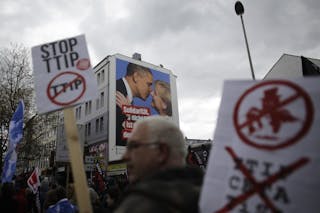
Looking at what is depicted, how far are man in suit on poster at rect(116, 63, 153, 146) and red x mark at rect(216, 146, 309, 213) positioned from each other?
1127 inches

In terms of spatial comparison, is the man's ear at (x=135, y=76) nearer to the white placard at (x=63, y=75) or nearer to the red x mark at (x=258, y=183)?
the white placard at (x=63, y=75)

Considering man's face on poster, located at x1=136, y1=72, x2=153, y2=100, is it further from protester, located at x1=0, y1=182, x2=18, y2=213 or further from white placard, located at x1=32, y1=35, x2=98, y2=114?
white placard, located at x1=32, y1=35, x2=98, y2=114

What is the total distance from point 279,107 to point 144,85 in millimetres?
31664

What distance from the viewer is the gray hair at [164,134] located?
183 centimetres

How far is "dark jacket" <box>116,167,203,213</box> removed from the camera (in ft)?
4.39

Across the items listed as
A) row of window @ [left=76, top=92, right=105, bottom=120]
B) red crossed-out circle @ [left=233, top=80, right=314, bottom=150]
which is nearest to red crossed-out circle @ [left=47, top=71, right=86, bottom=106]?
red crossed-out circle @ [left=233, top=80, right=314, bottom=150]

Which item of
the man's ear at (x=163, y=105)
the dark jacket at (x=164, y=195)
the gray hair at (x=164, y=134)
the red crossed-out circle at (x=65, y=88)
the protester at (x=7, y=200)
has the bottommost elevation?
the protester at (x=7, y=200)

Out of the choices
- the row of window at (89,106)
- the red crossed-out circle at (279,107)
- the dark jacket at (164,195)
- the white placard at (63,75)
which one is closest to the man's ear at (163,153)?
the dark jacket at (164,195)

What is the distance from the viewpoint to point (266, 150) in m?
1.42

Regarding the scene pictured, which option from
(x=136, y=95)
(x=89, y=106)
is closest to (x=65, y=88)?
(x=136, y=95)

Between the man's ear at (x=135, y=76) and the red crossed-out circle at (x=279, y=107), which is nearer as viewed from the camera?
the red crossed-out circle at (x=279, y=107)

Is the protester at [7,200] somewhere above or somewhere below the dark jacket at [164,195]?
below

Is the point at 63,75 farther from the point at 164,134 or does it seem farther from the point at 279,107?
the point at 279,107

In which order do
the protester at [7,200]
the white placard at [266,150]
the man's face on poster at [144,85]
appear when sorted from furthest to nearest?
the man's face on poster at [144,85]
the protester at [7,200]
the white placard at [266,150]
